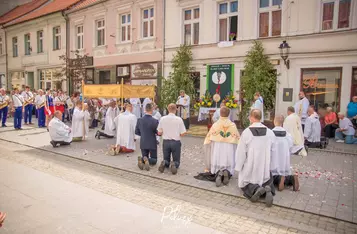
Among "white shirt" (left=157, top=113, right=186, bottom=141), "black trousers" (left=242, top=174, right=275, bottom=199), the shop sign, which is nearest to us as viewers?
"black trousers" (left=242, top=174, right=275, bottom=199)

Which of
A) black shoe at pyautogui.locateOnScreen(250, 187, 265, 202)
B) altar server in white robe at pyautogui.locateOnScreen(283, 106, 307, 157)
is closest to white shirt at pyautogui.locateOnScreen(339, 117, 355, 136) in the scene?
altar server in white robe at pyautogui.locateOnScreen(283, 106, 307, 157)

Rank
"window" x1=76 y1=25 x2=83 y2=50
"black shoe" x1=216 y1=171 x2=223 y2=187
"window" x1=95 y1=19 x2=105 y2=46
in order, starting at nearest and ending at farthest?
"black shoe" x1=216 y1=171 x2=223 y2=187 < "window" x1=95 y1=19 x2=105 y2=46 < "window" x1=76 y1=25 x2=83 y2=50

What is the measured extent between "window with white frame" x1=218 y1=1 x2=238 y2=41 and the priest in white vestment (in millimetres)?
9893

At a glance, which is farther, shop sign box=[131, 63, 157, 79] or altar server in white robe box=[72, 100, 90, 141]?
shop sign box=[131, 63, 157, 79]

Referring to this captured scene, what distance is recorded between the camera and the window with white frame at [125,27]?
Result: 1956 centimetres

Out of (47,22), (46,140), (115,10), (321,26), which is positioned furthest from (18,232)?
(47,22)

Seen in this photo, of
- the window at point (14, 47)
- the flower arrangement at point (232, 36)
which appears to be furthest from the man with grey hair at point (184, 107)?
the window at point (14, 47)

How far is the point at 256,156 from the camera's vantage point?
17.5 ft

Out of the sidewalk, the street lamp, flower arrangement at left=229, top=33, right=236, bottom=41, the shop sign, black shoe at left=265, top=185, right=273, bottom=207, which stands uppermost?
flower arrangement at left=229, top=33, right=236, bottom=41

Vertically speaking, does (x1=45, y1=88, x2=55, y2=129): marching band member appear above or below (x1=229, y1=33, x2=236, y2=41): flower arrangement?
below

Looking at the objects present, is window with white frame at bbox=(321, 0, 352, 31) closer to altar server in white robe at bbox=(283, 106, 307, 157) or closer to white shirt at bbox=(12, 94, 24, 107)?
altar server in white robe at bbox=(283, 106, 307, 157)

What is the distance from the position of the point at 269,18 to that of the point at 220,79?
3.79m

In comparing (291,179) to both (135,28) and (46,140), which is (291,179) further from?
(135,28)

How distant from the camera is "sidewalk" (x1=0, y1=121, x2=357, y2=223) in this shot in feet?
16.7
